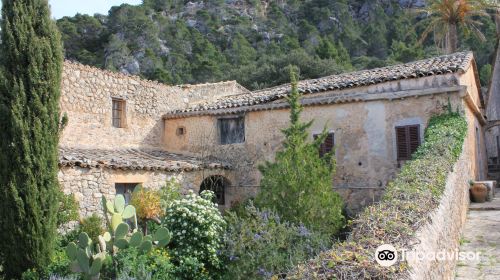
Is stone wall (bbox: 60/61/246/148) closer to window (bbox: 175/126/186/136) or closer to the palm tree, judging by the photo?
window (bbox: 175/126/186/136)

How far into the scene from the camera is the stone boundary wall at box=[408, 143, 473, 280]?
4.41 meters

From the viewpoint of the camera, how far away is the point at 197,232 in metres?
8.70

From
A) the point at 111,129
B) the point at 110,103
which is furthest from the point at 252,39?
the point at 111,129

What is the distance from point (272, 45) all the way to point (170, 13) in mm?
18954

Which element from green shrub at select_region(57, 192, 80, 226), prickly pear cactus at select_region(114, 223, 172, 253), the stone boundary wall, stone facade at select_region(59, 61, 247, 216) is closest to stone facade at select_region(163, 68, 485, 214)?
stone facade at select_region(59, 61, 247, 216)

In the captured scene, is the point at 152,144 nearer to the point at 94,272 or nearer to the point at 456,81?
the point at 94,272

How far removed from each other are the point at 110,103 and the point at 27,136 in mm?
6742

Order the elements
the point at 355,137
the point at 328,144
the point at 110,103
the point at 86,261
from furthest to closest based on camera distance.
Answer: the point at 110,103, the point at 328,144, the point at 355,137, the point at 86,261

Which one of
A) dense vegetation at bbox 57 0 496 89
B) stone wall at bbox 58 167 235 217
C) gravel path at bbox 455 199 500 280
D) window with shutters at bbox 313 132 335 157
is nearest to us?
gravel path at bbox 455 199 500 280

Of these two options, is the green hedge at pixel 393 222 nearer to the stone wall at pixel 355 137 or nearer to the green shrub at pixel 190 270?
the stone wall at pixel 355 137

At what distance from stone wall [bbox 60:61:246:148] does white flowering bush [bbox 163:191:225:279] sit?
5329mm

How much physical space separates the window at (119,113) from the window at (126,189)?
3815 mm

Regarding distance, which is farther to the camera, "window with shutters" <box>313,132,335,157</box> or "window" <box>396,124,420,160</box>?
"window with shutters" <box>313,132,335,157</box>

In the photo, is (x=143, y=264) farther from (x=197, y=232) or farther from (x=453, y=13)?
(x=453, y=13)
